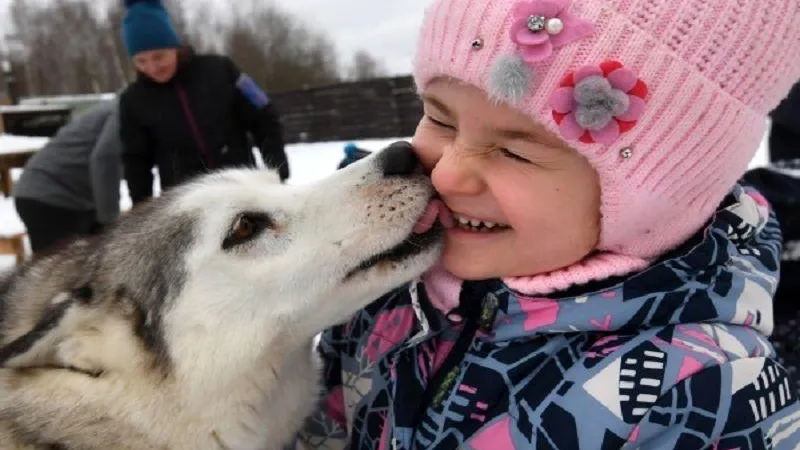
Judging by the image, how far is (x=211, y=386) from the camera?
1.60 meters

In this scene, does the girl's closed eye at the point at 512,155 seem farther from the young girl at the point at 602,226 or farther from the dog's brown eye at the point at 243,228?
the dog's brown eye at the point at 243,228

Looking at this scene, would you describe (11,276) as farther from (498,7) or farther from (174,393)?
(498,7)

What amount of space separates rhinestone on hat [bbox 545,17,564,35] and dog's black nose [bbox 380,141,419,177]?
50 cm

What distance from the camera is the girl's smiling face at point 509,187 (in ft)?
4.06

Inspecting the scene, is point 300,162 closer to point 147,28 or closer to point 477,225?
point 147,28

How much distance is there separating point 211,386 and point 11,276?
93 cm

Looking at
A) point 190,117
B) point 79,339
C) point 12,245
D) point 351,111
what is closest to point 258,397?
point 79,339

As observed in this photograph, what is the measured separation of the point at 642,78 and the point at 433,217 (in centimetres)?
54

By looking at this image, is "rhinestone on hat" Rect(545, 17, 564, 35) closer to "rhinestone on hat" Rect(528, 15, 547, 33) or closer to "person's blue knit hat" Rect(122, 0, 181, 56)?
"rhinestone on hat" Rect(528, 15, 547, 33)

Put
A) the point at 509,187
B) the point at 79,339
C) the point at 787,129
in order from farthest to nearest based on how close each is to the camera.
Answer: the point at 787,129
the point at 79,339
the point at 509,187

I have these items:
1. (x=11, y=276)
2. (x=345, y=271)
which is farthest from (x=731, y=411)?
(x=11, y=276)

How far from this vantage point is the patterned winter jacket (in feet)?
3.75

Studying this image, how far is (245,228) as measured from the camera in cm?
167

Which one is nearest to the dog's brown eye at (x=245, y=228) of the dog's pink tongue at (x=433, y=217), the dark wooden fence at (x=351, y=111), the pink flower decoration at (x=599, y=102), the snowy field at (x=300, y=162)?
the dog's pink tongue at (x=433, y=217)
